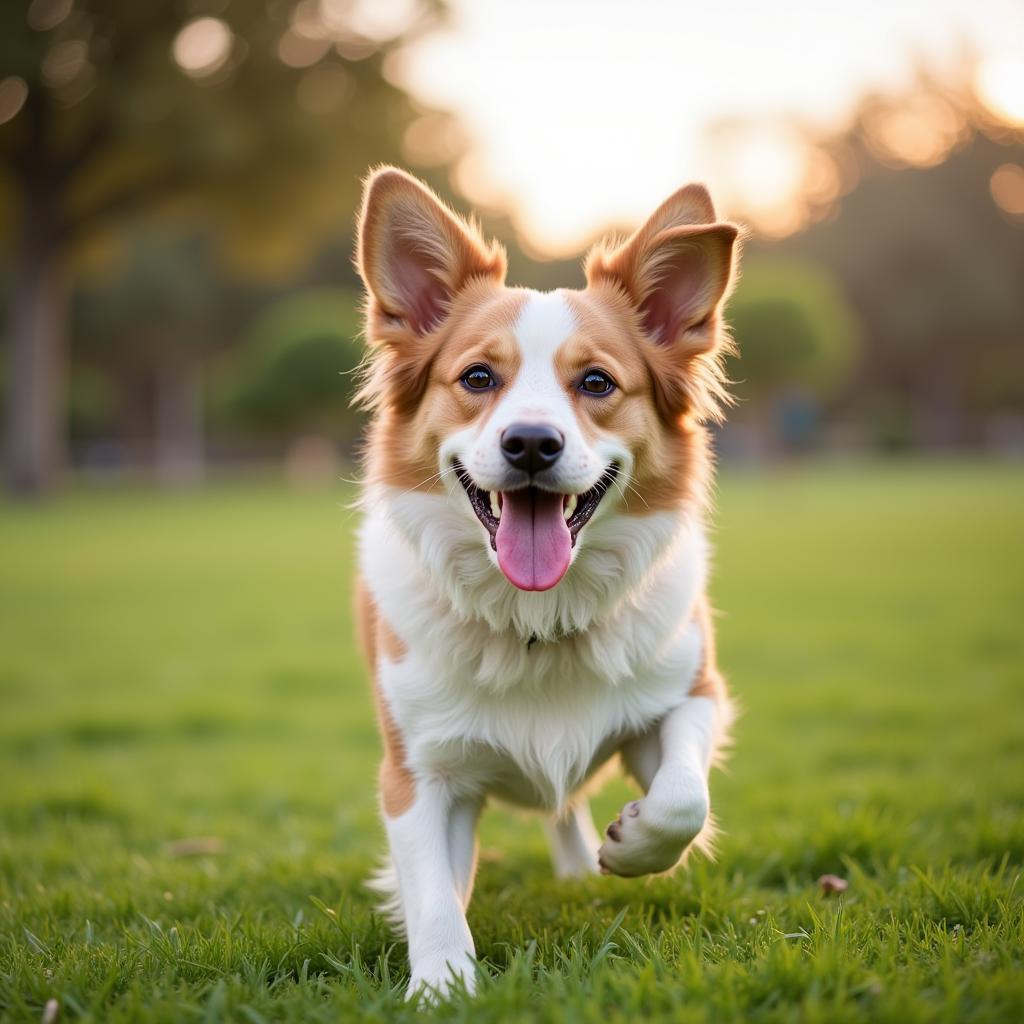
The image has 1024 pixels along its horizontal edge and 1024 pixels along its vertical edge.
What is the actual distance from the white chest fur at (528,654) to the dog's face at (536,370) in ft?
0.42

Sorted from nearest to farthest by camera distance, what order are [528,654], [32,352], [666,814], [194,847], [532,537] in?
[666,814] < [532,537] < [528,654] < [194,847] < [32,352]

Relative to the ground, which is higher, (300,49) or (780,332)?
(300,49)

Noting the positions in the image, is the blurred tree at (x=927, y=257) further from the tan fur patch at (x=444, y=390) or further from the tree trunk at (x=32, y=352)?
the tan fur patch at (x=444, y=390)

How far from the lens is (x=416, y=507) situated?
12.0ft

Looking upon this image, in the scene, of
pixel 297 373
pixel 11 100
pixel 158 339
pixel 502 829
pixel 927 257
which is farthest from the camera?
pixel 927 257

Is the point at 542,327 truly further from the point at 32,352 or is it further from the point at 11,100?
the point at 11,100

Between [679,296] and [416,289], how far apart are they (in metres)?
0.96

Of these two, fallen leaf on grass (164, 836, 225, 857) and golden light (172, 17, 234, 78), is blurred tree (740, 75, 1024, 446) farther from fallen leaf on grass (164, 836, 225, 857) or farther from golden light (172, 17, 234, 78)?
fallen leaf on grass (164, 836, 225, 857)

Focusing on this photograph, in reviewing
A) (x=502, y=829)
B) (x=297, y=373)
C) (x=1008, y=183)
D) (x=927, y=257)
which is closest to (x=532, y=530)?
(x=502, y=829)

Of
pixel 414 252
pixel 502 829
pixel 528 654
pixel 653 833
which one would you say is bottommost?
pixel 502 829

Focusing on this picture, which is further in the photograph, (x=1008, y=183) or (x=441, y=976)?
(x=1008, y=183)

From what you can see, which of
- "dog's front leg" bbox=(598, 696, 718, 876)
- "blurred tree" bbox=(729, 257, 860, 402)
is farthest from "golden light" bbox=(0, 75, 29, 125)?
"dog's front leg" bbox=(598, 696, 718, 876)

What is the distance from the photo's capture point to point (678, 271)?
3854mm

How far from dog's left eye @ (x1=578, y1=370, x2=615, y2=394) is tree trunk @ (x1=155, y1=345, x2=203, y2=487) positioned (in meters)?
44.3
